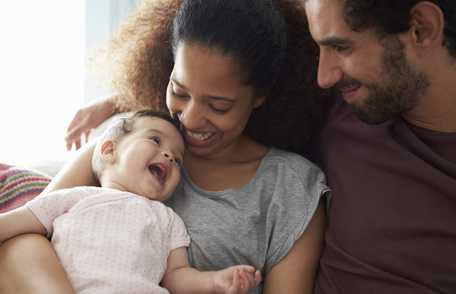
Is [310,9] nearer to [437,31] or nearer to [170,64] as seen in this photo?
[437,31]

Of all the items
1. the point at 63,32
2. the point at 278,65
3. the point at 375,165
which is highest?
the point at 278,65

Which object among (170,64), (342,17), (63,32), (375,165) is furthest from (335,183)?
(63,32)

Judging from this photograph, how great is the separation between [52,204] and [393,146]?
784mm

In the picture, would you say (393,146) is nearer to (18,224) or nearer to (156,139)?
(156,139)

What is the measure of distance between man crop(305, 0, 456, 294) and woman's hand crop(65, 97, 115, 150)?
0.78 metres

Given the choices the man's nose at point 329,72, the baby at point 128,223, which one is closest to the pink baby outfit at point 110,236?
the baby at point 128,223

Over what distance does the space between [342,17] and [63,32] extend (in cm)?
172

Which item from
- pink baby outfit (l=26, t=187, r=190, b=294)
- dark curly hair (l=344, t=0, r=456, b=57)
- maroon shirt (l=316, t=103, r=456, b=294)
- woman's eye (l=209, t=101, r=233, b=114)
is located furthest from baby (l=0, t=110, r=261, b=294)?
dark curly hair (l=344, t=0, r=456, b=57)

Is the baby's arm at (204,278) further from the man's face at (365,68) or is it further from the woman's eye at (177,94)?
the man's face at (365,68)

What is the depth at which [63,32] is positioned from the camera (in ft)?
9.51

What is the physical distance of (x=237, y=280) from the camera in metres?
1.32

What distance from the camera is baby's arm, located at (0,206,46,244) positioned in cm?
150

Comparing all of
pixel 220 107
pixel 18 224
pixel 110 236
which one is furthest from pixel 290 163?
pixel 18 224

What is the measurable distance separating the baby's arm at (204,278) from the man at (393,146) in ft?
0.93
